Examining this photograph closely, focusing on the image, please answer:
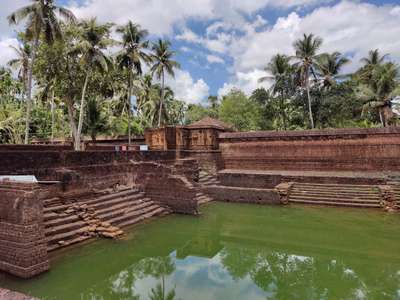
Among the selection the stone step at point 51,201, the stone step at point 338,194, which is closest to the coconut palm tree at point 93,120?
the stone step at point 51,201

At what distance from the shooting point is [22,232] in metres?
5.57

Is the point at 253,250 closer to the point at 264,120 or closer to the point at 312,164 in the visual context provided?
the point at 312,164

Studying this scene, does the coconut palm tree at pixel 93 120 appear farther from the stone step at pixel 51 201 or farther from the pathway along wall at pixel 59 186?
the stone step at pixel 51 201

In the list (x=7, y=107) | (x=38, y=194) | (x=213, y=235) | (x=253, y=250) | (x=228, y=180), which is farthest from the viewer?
(x=7, y=107)

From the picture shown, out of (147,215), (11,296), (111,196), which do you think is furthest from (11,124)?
(11,296)

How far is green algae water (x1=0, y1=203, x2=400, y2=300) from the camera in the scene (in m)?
5.28

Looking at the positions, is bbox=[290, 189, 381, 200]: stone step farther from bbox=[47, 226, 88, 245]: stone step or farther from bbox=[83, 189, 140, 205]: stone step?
bbox=[47, 226, 88, 245]: stone step

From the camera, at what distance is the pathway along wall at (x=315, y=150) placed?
13781 millimetres

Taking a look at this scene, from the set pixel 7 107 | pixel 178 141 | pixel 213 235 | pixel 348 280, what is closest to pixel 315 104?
pixel 178 141

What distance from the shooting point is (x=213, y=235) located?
8797 mm

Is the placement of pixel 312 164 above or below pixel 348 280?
above

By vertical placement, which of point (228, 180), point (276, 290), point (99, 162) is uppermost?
point (99, 162)

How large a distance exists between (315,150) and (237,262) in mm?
10301

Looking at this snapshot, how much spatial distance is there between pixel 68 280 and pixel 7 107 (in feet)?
77.8
